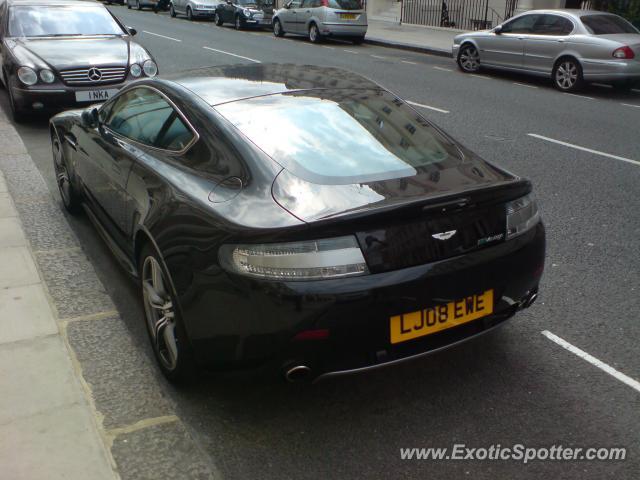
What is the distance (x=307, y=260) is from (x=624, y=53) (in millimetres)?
11674

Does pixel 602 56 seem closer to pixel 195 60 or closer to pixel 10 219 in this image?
pixel 195 60

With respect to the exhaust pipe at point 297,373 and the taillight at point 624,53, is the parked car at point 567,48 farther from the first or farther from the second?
the exhaust pipe at point 297,373

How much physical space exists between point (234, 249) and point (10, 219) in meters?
3.62

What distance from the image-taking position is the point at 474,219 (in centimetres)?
320

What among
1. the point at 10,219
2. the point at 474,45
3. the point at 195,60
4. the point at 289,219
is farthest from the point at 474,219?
the point at 195,60

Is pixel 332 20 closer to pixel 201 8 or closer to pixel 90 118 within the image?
pixel 201 8

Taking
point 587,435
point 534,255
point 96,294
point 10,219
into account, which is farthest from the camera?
point 10,219

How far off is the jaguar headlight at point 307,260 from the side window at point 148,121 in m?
1.10

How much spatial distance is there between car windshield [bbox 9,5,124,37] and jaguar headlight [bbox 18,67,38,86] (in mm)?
1117

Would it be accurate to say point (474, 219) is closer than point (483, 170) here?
Yes

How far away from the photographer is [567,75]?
13312 millimetres

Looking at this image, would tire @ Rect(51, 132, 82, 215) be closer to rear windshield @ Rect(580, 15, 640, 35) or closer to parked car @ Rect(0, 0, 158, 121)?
parked car @ Rect(0, 0, 158, 121)

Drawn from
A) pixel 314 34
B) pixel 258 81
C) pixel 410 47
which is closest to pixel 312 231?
pixel 258 81

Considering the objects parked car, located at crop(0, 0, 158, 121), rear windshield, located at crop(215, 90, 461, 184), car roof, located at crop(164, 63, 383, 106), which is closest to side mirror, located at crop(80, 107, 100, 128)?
car roof, located at crop(164, 63, 383, 106)
